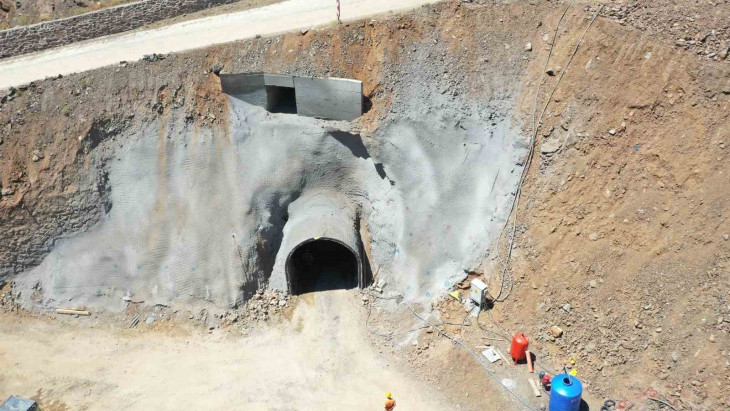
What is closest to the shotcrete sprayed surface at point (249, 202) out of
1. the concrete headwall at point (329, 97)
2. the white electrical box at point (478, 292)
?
the concrete headwall at point (329, 97)

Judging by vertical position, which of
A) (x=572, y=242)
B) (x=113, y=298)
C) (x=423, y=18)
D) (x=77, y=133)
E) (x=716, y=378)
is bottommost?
(x=113, y=298)

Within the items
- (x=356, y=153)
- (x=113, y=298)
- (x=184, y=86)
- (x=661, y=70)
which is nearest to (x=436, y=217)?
Answer: (x=356, y=153)

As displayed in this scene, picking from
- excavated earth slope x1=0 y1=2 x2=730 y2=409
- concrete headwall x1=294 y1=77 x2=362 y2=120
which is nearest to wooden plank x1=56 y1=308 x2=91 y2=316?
excavated earth slope x1=0 y1=2 x2=730 y2=409

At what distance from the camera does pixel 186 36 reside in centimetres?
2105

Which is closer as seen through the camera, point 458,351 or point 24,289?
point 458,351

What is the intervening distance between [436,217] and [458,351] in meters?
4.58

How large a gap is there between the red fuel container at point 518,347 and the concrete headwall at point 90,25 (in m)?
18.5

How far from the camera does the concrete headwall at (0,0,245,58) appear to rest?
70.8 ft

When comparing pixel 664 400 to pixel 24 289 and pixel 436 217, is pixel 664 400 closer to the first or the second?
pixel 436 217

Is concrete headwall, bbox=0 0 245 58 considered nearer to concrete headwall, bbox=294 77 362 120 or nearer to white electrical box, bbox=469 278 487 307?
concrete headwall, bbox=294 77 362 120

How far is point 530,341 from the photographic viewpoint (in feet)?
51.2

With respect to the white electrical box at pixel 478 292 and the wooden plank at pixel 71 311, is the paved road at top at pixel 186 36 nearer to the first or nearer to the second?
the wooden plank at pixel 71 311

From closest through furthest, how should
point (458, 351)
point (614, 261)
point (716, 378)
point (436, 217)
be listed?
point (716, 378) → point (614, 261) → point (458, 351) → point (436, 217)

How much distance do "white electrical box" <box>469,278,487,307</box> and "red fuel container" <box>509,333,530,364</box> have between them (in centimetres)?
159
